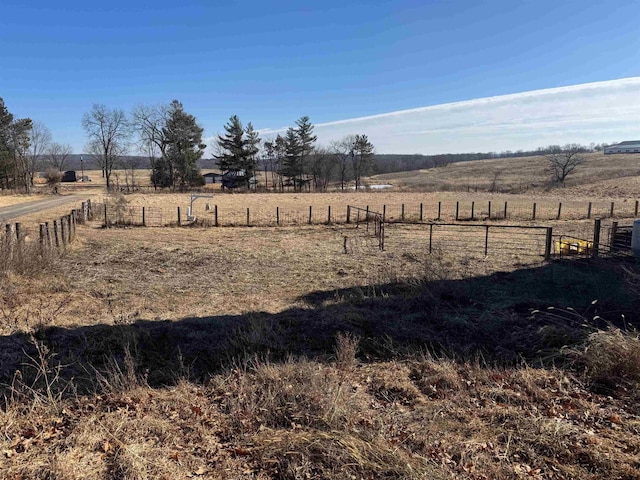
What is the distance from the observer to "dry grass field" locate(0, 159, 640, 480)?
10.9 ft

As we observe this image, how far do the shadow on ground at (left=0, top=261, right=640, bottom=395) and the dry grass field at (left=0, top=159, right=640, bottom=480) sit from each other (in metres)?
0.04

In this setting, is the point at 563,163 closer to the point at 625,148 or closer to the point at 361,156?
the point at 361,156

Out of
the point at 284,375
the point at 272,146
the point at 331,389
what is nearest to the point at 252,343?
the point at 284,375

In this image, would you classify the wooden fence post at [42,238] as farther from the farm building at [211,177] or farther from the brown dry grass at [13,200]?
the farm building at [211,177]

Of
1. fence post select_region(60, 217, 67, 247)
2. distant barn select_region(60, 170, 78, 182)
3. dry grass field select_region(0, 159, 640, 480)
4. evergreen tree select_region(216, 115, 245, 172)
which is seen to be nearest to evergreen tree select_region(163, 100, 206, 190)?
evergreen tree select_region(216, 115, 245, 172)

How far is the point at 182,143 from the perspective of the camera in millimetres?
68312

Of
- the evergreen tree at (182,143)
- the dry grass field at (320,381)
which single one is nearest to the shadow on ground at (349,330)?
the dry grass field at (320,381)

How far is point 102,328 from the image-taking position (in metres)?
6.60

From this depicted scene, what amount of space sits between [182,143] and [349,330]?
67.9 m

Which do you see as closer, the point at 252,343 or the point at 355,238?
the point at 252,343

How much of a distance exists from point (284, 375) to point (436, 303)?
389 cm

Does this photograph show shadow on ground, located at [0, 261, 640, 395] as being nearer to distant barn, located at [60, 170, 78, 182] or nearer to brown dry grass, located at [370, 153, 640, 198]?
brown dry grass, located at [370, 153, 640, 198]

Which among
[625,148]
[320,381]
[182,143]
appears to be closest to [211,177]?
[182,143]

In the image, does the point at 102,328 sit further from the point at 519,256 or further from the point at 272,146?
the point at 272,146
